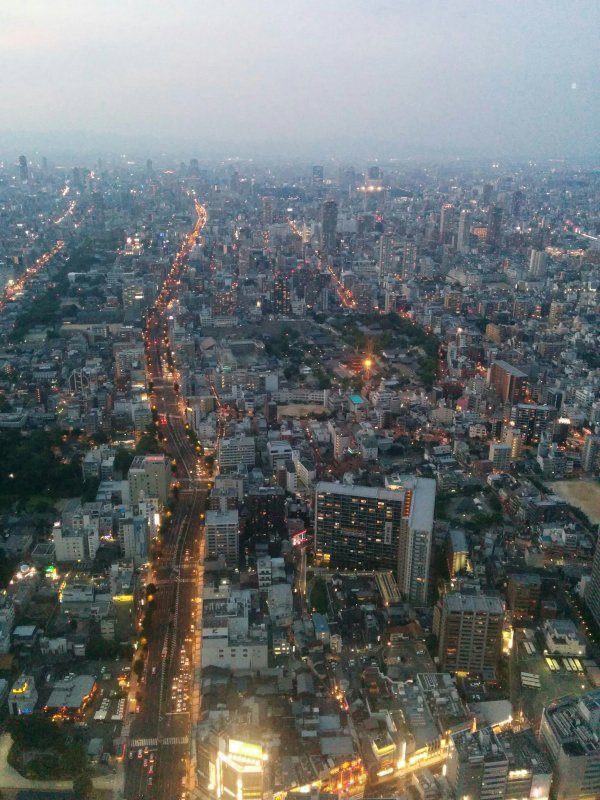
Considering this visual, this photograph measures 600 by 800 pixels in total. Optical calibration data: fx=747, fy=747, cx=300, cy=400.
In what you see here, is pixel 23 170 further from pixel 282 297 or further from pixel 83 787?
pixel 83 787

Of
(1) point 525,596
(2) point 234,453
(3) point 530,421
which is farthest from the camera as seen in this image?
(3) point 530,421

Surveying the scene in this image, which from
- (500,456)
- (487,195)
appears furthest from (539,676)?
(487,195)

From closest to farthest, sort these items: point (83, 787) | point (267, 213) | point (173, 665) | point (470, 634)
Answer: point (83, 787) → point (470, 634) → point (173, 665) → point (267, 213)

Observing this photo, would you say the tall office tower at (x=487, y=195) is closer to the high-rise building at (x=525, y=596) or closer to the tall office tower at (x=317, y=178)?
the tall office tower at (x=317, y=178)

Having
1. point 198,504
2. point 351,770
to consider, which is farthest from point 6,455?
point 351,770

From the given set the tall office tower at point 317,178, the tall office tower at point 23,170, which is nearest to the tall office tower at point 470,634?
the tall office tower at point 317,178

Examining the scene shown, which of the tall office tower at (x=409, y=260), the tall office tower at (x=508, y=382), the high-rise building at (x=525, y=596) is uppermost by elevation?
the tall office tower at (x=409, y=260)
